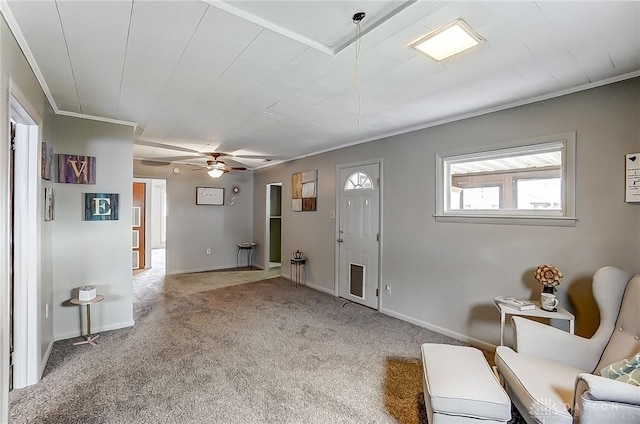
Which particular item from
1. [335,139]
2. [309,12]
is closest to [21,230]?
[309,12]

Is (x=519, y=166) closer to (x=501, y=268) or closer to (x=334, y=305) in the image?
(x=501, y=268)

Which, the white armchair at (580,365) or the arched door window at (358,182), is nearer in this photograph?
the white armchair at (580,365)

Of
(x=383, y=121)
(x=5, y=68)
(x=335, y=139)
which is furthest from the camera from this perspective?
(x=335, y=139)

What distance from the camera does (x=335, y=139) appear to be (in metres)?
4.33

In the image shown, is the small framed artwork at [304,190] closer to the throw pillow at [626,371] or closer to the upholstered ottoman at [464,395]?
the upholstered ottoman at [464,395]

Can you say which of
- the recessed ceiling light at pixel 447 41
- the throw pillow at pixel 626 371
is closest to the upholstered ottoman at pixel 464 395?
the throw pillow at pixel 626 371

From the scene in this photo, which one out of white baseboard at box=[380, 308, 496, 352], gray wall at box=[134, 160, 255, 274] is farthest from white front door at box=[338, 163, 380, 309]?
gray wall at box=[134, 160, 255, 274]

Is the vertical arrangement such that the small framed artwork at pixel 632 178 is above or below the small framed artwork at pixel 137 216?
above

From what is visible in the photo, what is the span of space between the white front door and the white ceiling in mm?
1217

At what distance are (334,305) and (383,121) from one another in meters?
2.59

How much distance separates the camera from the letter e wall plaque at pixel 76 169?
3078mm

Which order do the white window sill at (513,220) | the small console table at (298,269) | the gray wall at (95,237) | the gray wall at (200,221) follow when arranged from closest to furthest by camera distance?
the white window sill at (513,220), the gray wall at (95,237), the small console table at (298,269), the gray wall at (200,221)

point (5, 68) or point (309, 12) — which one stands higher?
point (309, 12)

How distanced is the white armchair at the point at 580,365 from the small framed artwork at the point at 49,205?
373cm
